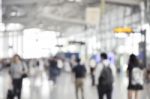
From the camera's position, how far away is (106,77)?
40.9 ft

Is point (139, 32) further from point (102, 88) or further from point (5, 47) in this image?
point (102, 88)

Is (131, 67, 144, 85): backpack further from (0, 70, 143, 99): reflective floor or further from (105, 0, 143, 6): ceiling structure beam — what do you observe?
(105, 0, 143, 6): ceiling structure beam

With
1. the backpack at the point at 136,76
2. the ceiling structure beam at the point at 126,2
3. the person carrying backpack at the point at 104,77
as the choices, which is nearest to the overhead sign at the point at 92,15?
the backpack at the point at 136,76

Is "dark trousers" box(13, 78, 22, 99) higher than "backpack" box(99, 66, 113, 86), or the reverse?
"backpack" box(99, 66, 113, 86)

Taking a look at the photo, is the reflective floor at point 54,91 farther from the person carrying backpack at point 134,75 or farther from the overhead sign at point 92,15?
the person carrying backpack at point 134,75

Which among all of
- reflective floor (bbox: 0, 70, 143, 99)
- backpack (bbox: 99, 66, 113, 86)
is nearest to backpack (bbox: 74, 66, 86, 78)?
reflective floor (bbox: 0, 70, 143, 99)

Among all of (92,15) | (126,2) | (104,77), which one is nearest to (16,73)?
(104,77)

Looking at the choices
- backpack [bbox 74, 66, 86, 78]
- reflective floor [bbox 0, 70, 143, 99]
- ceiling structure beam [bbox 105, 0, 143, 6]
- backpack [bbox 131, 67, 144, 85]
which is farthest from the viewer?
ceiling structure beam [bbox 105, 0, 143, 6]

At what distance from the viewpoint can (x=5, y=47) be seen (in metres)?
36.9

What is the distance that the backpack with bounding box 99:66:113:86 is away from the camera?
40.8 feet

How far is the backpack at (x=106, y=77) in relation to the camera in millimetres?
12430

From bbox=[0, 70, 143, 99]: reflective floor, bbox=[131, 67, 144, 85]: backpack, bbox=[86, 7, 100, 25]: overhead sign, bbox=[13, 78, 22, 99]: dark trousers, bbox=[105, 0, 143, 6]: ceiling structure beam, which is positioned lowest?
bbox=[0, 70, 143, 99]: reflective floor

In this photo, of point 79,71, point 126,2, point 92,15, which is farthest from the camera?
point 126,2

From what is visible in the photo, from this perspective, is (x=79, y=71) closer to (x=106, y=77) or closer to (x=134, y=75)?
(x=134, y=75)
